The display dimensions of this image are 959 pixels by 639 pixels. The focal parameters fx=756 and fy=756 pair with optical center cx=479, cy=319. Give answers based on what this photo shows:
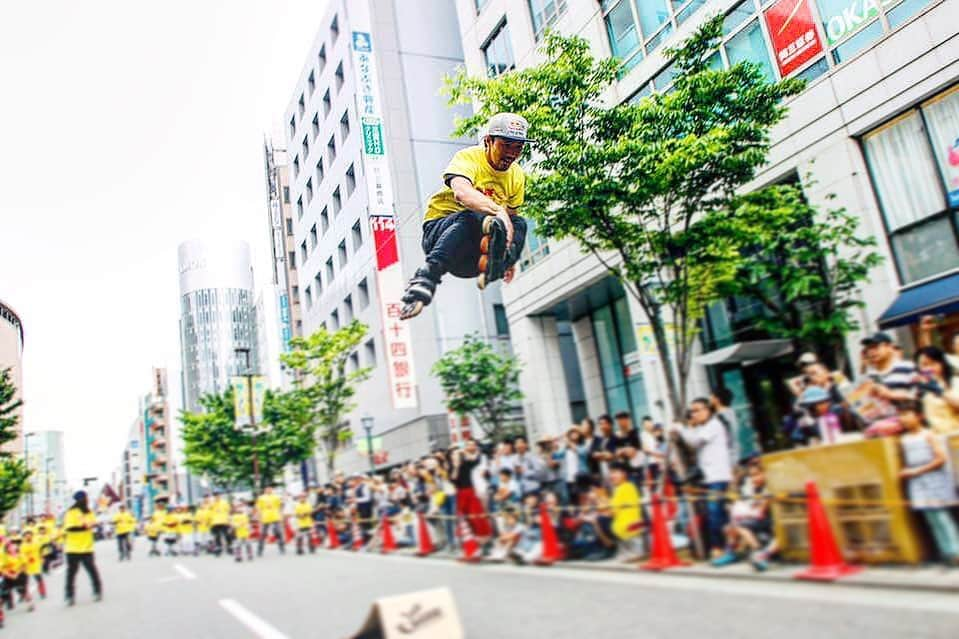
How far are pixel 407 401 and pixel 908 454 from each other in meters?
3.88

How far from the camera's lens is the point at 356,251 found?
21.0 feet

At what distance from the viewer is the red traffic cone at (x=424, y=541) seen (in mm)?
6613

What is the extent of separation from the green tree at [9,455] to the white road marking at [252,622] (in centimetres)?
866

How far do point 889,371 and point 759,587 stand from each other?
2259mm

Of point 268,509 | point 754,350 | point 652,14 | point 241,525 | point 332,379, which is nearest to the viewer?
point 332,379

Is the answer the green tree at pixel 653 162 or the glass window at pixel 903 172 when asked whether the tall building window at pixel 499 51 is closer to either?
the green tree at pixel 653 162

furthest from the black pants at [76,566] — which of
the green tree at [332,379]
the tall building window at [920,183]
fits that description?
the tall building window at [920,183]

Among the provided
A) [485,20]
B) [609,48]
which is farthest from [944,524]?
[609,48]

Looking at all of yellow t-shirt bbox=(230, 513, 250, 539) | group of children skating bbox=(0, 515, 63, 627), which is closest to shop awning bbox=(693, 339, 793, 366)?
yellow t-shirt bbox=(230, 513, 250, 539)

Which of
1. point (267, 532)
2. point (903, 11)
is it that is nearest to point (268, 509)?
point (267, 532)

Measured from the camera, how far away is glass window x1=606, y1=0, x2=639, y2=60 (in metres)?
12.1

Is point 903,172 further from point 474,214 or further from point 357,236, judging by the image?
point 357,236

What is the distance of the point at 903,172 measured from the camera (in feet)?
34.3

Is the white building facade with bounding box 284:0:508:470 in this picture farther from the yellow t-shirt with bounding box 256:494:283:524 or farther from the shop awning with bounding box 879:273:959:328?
the yellow t-shirt with bounding box 256:494:283:524
